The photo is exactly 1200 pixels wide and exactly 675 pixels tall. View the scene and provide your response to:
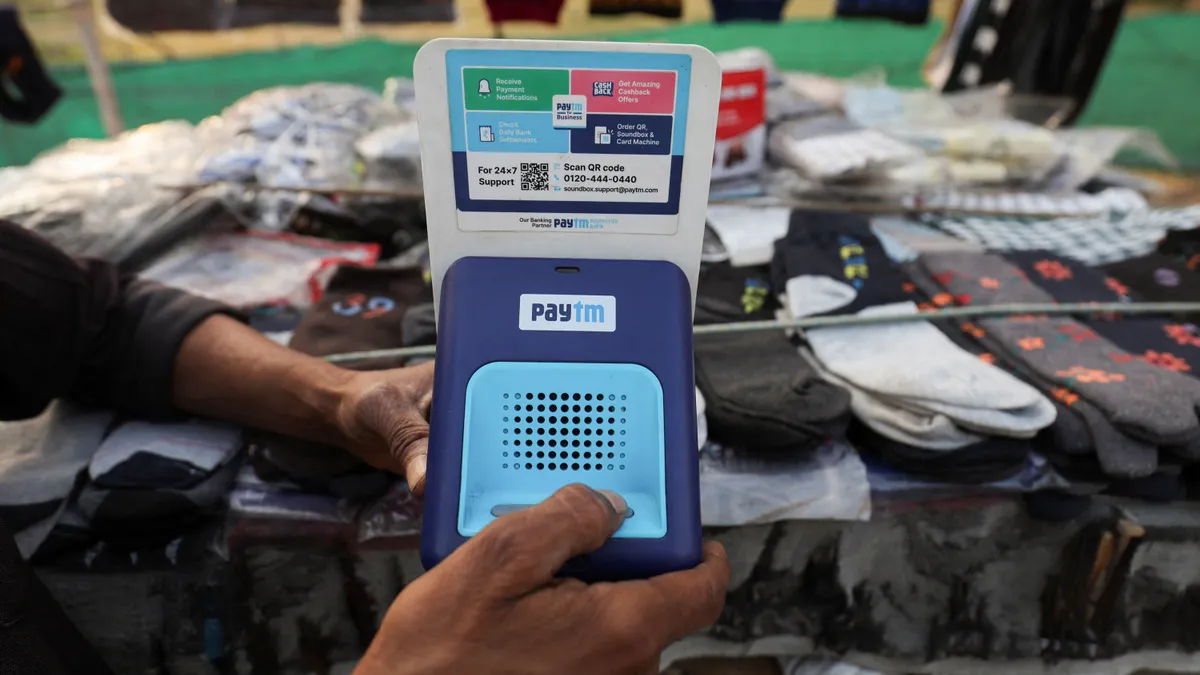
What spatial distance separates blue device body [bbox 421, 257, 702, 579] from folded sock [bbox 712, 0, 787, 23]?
1.97 meters

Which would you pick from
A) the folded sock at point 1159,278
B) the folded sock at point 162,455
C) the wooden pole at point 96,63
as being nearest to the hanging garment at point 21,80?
the wooden pole at point 96,63

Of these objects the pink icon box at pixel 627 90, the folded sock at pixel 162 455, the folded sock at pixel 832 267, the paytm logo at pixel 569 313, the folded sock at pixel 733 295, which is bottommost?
the folded sock at pixel 162 455

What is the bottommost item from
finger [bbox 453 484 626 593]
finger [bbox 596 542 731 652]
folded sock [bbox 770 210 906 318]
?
folded sock [bbox 770 210 906 318]

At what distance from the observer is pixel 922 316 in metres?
1.01

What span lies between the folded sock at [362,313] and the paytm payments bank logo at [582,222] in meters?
0.46

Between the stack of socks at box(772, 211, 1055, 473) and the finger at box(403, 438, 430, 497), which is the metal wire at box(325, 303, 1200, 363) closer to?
the stack of socks at box(772, 211, 1055, 473)

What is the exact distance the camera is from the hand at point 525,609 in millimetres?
422

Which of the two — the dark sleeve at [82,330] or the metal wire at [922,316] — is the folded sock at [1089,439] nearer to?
the metal wire at [922,316]

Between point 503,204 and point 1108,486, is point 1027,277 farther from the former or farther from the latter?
point 503,204

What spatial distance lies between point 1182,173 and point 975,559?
2097 millimetres

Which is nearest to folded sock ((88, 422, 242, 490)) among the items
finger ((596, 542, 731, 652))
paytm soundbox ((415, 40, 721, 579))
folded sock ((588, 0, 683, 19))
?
paytm soundbox ((415, 40, 721, 579))

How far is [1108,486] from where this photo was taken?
2.91 feet

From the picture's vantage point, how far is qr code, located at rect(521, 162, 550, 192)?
1.70 ft

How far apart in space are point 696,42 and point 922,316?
68.3 inches
